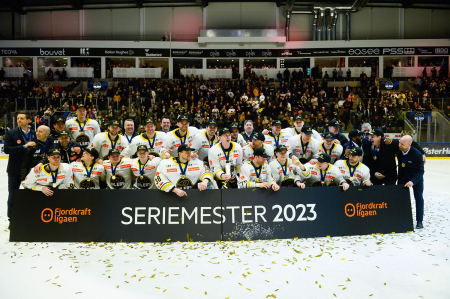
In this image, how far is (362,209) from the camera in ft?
20.9

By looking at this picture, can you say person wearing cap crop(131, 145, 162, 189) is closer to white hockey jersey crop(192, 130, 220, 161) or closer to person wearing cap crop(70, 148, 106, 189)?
person wearing cap crop(70, 148, 106, 189)

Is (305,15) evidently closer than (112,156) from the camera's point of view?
No

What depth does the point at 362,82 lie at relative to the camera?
92.8 feet

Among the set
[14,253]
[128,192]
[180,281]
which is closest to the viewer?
[180,281]

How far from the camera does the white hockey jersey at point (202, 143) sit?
7.86 meters

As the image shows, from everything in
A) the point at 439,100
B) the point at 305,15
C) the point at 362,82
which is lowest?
the point at 439,100

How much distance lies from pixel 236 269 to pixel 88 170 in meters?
3.73

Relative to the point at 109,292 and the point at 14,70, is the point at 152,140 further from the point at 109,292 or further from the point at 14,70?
the point at 14,70

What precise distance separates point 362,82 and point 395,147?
23.2 meters

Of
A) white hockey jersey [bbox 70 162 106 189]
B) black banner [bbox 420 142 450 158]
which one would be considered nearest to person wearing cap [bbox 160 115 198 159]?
white hockey jersey [bbox 70 162 106 189]

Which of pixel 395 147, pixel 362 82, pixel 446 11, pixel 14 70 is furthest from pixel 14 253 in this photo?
pixel 446 11

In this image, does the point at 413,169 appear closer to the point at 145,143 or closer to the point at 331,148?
the point at 331,148

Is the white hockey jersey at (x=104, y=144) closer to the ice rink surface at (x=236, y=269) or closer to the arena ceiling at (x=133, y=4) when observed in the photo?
the ice rink surface at (x=236, y=269)

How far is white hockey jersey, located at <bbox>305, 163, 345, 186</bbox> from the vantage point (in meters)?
6.87
